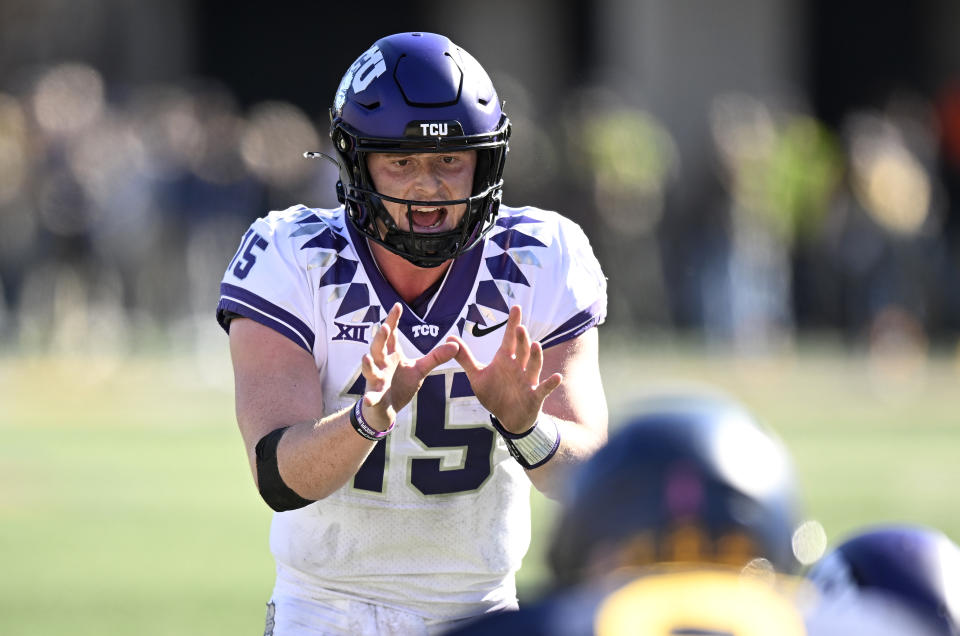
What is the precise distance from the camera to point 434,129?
11.8 ft

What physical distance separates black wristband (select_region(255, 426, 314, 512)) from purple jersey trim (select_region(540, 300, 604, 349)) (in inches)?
25.8

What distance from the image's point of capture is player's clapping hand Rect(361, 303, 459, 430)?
10.4 ft

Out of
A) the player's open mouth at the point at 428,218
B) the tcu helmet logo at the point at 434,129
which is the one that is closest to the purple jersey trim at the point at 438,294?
the player's open mouth at the point at 428,218

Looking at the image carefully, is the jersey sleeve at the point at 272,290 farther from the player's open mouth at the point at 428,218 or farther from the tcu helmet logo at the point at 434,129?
the tcu helmet logo at the point at 434,129

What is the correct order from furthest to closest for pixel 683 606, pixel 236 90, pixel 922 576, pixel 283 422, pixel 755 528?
pixel 236 90, pixel 283 422, pixel 922 576, pixel 755 528, pixel 683 606

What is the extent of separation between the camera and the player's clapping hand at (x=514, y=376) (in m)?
3.23

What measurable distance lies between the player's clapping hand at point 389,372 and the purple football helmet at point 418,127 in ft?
1.35

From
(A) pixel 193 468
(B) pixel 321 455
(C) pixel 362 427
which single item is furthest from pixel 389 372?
(A) pixel 193 468

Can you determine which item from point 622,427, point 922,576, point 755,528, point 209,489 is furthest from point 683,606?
point 209,489

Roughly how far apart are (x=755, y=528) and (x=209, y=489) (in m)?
7.01

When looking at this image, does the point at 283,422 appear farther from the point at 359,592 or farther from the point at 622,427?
the point at 622,427

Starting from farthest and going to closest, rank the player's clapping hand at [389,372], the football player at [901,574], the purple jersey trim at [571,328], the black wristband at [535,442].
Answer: the purple jersey trim at [571,328] → the black wristband at [535,442] → the player's clapping hand at [389,372] → the football player at [901,574]

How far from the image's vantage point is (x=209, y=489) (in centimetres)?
893

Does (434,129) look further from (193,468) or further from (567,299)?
(193,468)
